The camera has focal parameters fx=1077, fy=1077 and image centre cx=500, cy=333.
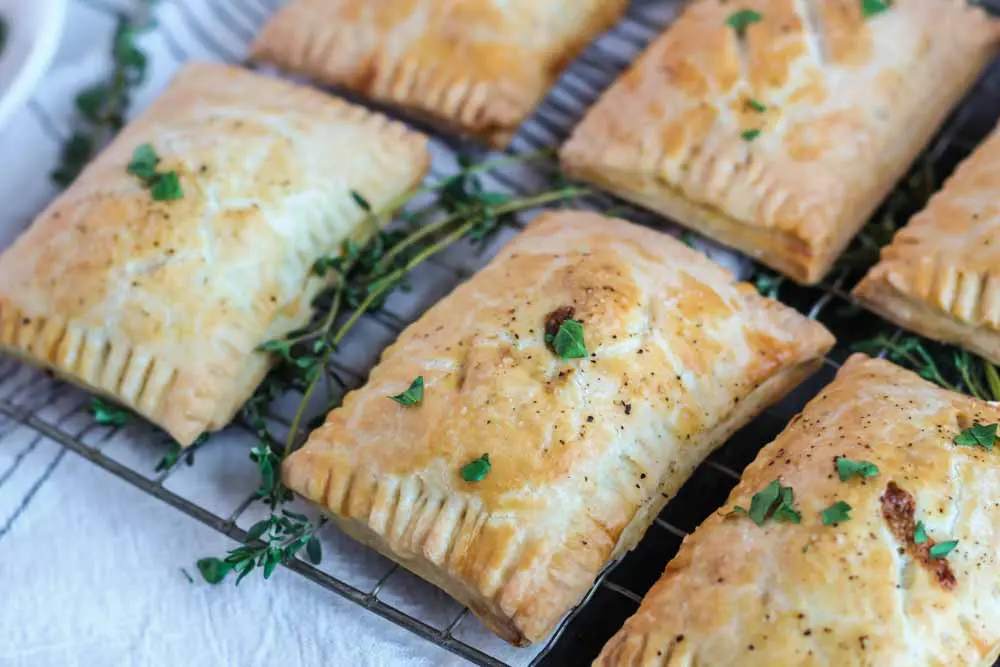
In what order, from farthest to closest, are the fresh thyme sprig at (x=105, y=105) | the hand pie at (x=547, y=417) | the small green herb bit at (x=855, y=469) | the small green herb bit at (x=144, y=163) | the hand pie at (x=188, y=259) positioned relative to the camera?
the fresh thyme sprig at (x=105, y=105) → the small green herb bit at (x=144, y=163) → the hand pie at (x=188, y=259) → the hand pie at (x=547, y=417) → the small green herb bit at (x=855, y=469)

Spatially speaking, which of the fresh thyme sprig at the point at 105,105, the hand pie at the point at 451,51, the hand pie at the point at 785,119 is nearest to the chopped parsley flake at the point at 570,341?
the hand pie at the point at 785,119

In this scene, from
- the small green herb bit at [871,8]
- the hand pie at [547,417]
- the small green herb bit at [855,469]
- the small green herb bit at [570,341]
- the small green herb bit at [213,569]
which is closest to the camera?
the small green herb bit at [855,469]

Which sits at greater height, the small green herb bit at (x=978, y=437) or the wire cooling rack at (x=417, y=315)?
the small green herb bit at (x=978, y=437)

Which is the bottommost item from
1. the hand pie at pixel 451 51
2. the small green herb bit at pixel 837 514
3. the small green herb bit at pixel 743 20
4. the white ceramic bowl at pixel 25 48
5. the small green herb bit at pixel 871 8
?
the white ceramic bowl at pixel 25 48

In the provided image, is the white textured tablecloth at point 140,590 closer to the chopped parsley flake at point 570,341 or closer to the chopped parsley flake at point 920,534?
the chopped parsley flake at point 570,341

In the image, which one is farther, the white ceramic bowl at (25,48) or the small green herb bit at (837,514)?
the white ceramic bowl at (25,48)

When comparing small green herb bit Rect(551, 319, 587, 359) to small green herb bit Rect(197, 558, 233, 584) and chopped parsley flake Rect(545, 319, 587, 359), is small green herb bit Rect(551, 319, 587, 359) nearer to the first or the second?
chopped parsley flake Rect(545, 319, 587, 359)

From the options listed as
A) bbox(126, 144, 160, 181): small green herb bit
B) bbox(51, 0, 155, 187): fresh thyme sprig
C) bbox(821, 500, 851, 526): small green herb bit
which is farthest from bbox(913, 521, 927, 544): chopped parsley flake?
bbox(51, 0, 155, 187): fresh thyme sprig
